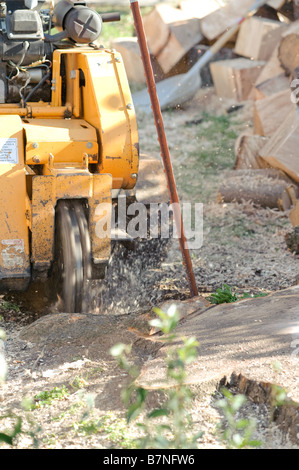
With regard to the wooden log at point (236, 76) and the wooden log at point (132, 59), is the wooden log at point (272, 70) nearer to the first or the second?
the wooden log at point (236, 76)

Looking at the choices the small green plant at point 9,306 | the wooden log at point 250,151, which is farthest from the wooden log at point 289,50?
the small green plant at point 9,306

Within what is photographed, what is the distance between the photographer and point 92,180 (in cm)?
411

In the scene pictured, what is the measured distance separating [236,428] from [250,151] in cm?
462

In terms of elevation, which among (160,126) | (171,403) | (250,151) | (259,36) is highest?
(171,403)

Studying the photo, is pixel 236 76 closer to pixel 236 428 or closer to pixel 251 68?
pixel 251 68

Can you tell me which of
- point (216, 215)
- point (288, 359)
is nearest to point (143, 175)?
point (216, 215)

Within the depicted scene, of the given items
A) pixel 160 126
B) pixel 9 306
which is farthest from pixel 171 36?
pixel 9 306

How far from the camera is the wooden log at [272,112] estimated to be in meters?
7.21

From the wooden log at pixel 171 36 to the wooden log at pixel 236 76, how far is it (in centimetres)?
53

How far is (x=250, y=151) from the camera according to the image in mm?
7098

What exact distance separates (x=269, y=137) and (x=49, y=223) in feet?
11.9

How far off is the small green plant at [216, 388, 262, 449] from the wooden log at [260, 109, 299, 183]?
372 centimetres

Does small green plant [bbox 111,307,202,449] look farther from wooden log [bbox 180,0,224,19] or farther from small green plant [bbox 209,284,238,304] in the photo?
wooden log [bbox 180,0,224,19]

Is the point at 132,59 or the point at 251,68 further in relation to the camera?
the point at 132,59
